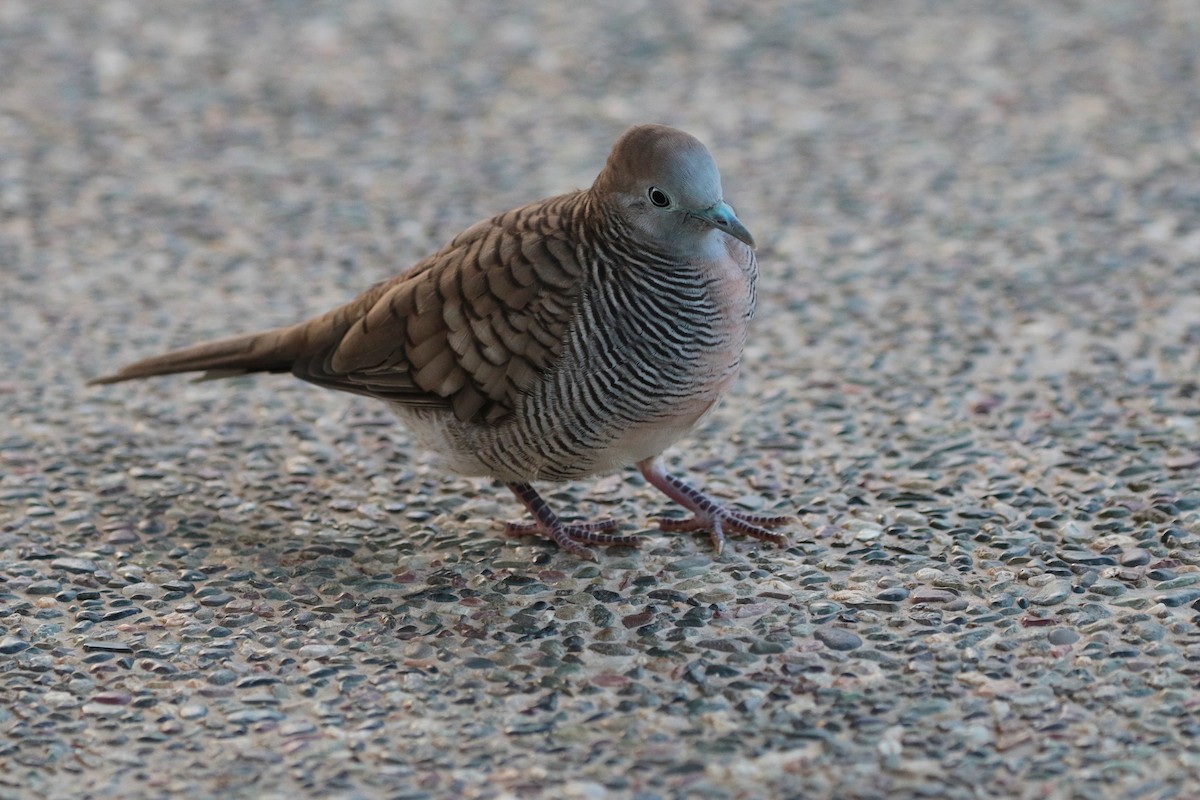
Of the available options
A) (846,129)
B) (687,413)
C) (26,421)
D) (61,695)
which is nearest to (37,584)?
(61,695)

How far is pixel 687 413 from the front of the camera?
3.81 m

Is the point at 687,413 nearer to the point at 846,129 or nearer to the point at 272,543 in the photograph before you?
the point at 272,543

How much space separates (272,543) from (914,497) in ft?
6.18

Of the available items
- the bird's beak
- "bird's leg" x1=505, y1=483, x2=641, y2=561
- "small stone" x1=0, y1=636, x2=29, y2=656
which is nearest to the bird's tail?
"bird's leg" x1=505, y1=483, x2=641, y2=561

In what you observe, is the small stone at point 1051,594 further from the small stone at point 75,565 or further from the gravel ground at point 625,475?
the small stone at point 75,565

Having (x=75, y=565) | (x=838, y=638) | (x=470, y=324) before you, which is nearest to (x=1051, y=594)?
(x=838, y=638)

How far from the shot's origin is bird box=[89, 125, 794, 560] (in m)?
3.68

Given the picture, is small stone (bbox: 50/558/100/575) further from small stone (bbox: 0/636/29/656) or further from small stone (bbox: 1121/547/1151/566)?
small stone (bbox: 1121/547/1151/566)

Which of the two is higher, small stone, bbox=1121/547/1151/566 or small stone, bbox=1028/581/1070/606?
small stone, bbox=1121/547/1151/566

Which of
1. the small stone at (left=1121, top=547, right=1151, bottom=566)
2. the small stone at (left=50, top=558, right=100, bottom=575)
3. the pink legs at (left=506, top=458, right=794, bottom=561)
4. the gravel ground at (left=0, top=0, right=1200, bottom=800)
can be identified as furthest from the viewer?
the pink legs at (left=506, top=458, right=794, bottom=561)

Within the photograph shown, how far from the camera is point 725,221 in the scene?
363 cm

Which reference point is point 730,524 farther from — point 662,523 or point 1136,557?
point 1136,557

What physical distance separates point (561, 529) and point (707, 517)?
421 mm

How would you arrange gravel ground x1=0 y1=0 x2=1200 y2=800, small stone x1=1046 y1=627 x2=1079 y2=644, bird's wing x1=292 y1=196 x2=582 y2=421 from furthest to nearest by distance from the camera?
1. bird's wing x1=292 y1=196 x2=582 y2=421
2. small stone x1=1046 y1=627 x2=1079 y2=644
3. gravel ground x1=0 y1=0 x2=1200 y2=800
